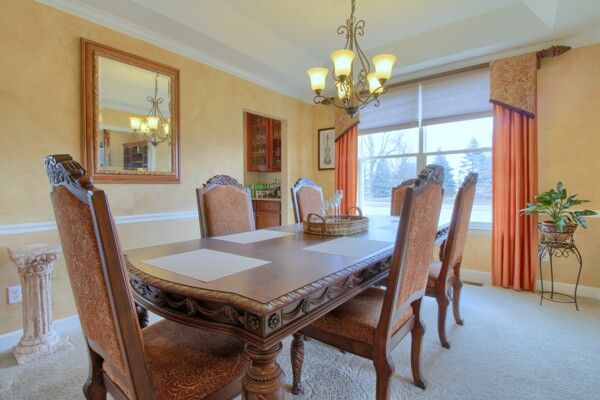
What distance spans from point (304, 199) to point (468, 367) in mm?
1683

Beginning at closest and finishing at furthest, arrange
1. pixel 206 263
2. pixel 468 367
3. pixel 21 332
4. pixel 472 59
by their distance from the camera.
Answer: pixel 206 263
pixel 468 367
pixel 21 332
pixel 472 59

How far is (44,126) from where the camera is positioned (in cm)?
213

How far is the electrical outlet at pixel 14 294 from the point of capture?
6.65 ft

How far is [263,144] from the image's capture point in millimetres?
5387

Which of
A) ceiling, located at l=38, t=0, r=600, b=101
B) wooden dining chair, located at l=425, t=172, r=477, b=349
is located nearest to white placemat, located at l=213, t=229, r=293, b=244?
wooden dining chair, located at l=425, t=172, r=477, b=349

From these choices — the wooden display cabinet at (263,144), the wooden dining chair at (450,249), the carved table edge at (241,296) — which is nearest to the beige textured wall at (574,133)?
the wooden dining chair at (450,249)

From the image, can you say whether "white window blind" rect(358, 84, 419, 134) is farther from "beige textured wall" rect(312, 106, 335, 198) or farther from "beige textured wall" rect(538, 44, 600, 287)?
"beige textured wall" rect(538, 44, 600, 287)

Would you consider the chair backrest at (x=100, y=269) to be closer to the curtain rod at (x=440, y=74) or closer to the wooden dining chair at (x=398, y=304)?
the wooden dining chair at (x=398, y=304)

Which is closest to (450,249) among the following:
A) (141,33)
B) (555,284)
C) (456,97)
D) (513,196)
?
(513,196)

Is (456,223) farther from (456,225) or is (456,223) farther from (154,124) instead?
(154,124)

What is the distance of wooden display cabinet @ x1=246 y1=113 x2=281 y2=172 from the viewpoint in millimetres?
5137

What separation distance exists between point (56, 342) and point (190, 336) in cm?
151

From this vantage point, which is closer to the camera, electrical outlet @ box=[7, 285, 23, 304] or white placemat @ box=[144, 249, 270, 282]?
white placemat @ box=[144, 249, 270, 282]

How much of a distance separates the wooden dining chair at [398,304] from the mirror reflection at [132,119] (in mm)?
2062
